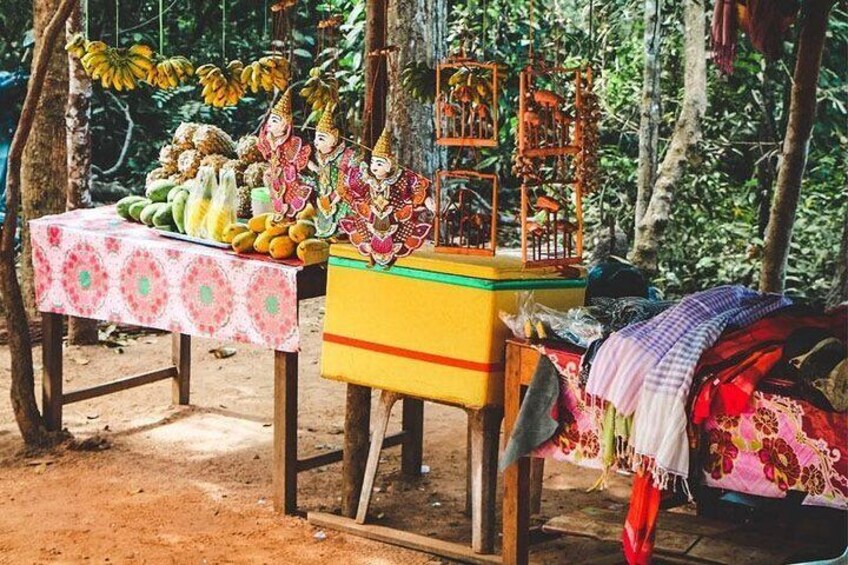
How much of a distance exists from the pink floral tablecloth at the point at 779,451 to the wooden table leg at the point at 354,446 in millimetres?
1835

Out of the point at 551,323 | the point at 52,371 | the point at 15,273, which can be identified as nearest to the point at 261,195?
the point at 15,273

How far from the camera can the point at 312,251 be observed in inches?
215

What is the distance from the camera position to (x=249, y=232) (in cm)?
572

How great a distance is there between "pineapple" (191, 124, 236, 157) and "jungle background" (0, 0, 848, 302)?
3715 mm

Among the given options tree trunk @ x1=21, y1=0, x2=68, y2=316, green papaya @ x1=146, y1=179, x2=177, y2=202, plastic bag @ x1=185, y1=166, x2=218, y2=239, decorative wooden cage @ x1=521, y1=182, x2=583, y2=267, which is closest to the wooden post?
decorative wooden cage @ x1=521, y1=182, x2=583, y2=267

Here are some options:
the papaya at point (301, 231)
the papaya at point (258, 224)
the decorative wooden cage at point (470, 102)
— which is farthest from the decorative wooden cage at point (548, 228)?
the papaya at point (258, 224)

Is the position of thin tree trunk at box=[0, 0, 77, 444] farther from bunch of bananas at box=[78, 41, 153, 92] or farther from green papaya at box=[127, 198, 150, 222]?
green papaya at box=[127, 198, 150, 222]

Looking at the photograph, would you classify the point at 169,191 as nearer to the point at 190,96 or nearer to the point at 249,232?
the point at 249,232

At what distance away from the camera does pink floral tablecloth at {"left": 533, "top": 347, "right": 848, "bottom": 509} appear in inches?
153

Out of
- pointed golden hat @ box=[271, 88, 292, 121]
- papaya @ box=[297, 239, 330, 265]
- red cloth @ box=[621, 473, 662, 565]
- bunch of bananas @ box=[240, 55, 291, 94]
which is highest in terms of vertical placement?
bunch of bananas @ box=[240, 55, 291, 94]

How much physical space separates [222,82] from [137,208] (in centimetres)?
92

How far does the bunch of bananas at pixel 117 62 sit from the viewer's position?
610 cm

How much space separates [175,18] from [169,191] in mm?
7532

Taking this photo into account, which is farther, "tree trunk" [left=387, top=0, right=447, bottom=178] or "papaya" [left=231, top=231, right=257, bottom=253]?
"tree trunk" [left=387, top=0, right=447, bottom=178]
